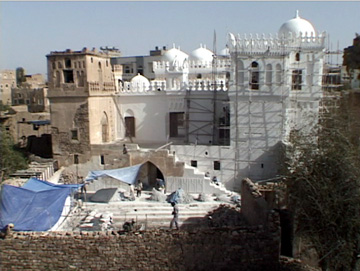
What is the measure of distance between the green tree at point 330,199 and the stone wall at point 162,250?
111 centimetres

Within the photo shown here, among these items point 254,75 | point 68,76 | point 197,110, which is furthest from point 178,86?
point 68,76

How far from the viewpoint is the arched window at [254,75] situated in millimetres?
15594

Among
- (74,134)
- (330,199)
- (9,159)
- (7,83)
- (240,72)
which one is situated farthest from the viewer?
(7,83)

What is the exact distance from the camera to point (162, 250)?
28.5ft

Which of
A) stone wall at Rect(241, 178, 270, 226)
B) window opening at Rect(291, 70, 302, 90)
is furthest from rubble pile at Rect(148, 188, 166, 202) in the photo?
window opening at Rect(291, 70, 302, 90)

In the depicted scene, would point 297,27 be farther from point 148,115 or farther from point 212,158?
point 148,115

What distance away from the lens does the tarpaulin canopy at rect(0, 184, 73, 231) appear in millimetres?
10016

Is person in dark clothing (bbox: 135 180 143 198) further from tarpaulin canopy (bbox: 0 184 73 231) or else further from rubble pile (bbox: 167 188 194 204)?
tarpaulin canopy (bbox: 0 184 73 231)

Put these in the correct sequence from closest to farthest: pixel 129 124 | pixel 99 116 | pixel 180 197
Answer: pixel 180 197
pixel 99 116
pixel 129 124

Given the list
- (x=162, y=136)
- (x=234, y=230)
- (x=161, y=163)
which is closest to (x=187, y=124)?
(x=162, y=136)

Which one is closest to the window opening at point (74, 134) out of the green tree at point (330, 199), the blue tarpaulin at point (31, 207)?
the blue tarpaulin at point (31, 207)

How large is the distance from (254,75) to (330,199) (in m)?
9.51

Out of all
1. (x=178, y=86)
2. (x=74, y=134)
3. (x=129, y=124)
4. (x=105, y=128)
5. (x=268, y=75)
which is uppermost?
(x=268, y=75)

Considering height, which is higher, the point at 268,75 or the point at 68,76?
the point at 68,76
